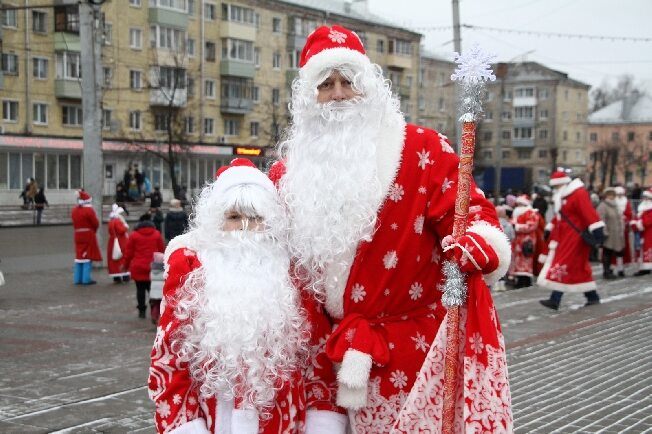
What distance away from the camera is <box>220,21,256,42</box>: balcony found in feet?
169

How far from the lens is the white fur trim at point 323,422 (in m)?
3.41

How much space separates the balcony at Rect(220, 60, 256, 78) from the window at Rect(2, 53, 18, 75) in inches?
514

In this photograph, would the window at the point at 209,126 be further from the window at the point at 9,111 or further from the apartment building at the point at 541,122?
the apartment building at the point at 541,122

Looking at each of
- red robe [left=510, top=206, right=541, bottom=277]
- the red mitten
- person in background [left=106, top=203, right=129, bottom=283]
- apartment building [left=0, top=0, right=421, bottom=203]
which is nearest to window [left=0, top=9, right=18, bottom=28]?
apartment building [left=0, top=0, right=421, bottom=203]

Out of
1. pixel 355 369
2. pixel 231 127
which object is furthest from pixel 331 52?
pixel 231 127

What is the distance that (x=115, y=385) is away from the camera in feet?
23.8

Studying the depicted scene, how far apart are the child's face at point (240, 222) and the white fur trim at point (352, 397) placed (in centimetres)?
71

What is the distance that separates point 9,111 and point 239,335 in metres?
42.5

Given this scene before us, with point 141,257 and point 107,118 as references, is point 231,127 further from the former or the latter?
point 141,257

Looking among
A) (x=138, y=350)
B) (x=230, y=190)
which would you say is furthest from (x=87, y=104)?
(x=230, y=190)

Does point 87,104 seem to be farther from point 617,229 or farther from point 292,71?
point 292,71

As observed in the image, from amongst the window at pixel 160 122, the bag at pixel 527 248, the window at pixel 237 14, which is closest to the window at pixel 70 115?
the window at pixel 160 122

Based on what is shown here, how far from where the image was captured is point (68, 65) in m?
44.8

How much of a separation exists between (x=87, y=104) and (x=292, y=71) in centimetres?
4022
